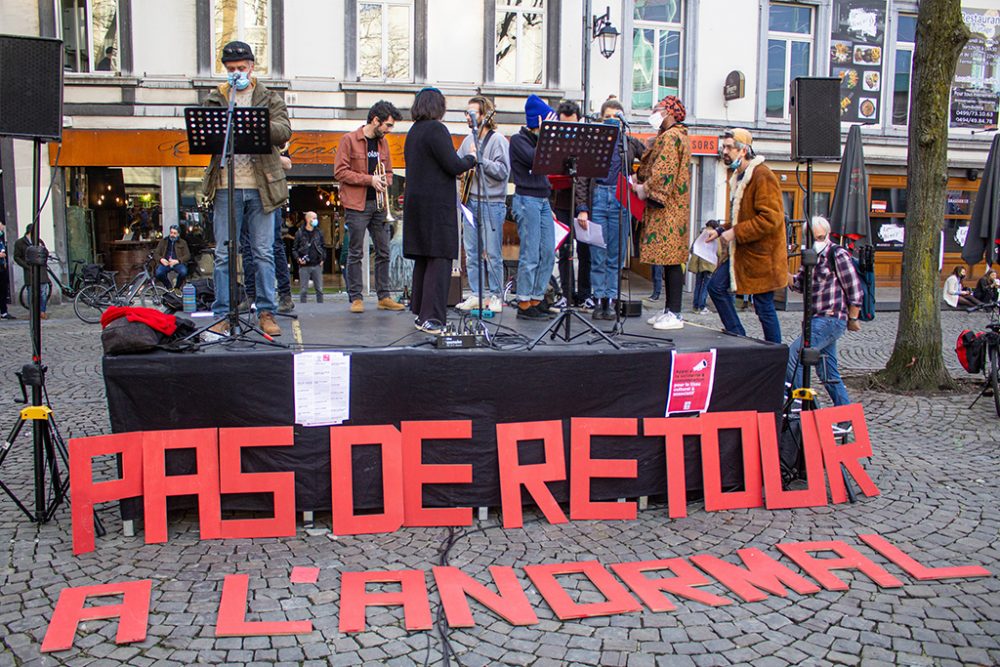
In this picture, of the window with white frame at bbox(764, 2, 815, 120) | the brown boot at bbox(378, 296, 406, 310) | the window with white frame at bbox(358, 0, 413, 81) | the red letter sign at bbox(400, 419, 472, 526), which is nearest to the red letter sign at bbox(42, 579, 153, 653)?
the red letter sign at bbox(400, 419, 472, 526)

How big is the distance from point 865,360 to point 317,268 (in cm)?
897

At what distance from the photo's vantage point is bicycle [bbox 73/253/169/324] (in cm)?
1462

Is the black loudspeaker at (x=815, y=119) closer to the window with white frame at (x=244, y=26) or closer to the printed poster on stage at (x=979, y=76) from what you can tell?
the window with white frame at (x=244, y=26)

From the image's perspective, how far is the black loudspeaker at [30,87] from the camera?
15.3ft

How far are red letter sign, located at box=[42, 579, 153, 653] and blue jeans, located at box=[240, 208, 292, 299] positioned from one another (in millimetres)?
3181

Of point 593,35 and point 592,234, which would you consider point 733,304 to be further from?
point 593,35

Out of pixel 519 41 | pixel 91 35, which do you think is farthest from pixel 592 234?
pixel 91 35

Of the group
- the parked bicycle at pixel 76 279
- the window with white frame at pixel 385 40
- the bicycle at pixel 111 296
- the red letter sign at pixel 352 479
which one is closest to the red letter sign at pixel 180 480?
the red letter sign at pixel 352 479

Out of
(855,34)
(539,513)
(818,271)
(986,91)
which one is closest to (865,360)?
(818,271)

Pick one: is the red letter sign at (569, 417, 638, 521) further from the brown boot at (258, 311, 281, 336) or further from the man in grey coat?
the brown boot at (258, 311, 281, 336)

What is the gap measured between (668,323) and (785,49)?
48.4 feet

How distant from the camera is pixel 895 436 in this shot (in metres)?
7.04

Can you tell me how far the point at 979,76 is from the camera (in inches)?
784

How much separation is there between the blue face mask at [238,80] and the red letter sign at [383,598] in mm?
3379
